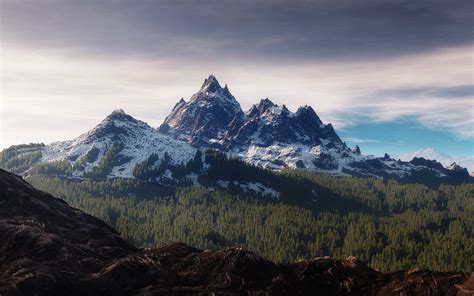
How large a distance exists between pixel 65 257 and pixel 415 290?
2713 cm

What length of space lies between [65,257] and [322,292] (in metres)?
21.1

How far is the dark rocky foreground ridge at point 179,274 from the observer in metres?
29.2

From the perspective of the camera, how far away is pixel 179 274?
3406cm

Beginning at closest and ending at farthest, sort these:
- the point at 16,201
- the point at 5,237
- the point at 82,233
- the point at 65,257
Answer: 1. the point at 65,257
2. the point at 5,237
3. the point at 82,233
4. the point at 16,201

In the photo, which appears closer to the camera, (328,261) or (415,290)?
(415,290)

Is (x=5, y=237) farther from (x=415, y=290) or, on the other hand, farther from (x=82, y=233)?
(x=415, y=290)

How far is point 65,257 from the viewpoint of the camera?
36.0 m

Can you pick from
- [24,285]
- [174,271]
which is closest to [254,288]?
[174,271]

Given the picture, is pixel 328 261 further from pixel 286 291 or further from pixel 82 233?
pixel 82 233

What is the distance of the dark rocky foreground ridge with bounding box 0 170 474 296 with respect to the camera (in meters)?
29.2

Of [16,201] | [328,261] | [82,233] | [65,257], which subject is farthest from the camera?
[16,201]

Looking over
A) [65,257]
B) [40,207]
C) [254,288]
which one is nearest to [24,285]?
[65,257]

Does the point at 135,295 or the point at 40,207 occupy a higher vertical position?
the point at 40,207

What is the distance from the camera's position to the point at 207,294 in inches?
1186
